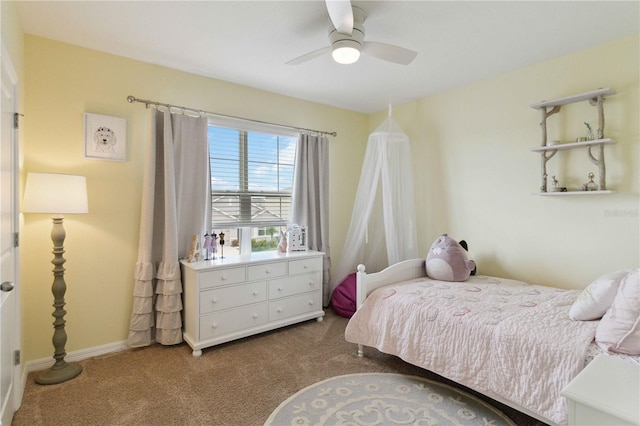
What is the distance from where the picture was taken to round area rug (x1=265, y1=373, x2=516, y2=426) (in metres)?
1.99

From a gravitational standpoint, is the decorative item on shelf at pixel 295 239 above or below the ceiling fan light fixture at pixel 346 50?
below

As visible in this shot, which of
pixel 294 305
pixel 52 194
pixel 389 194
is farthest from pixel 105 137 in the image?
pixel 389 194

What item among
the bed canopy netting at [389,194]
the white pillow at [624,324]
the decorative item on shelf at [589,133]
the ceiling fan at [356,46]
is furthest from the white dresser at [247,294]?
the decorative item on shelf at [589,133]

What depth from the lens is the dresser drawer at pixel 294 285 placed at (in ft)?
10.9

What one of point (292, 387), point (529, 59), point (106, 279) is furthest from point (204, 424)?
point (529, 59)

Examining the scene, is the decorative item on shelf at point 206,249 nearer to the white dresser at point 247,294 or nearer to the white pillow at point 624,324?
the white dresser at point 247,294

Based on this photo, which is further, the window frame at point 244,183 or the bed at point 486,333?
the window frame at point 244,183

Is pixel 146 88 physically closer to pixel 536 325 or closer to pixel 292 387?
pixel 292 387

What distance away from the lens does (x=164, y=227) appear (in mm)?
2977

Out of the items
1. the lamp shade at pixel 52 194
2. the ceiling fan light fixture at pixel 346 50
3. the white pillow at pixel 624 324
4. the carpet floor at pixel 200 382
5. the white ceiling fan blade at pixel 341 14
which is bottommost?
the carpet floor at pixel 200 382

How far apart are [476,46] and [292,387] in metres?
2.97

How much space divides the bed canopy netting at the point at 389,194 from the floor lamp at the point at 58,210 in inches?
100

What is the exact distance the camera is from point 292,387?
2350 millimetres

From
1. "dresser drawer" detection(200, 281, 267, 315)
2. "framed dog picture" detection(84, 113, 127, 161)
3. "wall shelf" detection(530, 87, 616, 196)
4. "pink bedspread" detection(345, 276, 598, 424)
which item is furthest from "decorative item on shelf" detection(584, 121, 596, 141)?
"framed dog picture" detection(84, 113, 127, 161)
